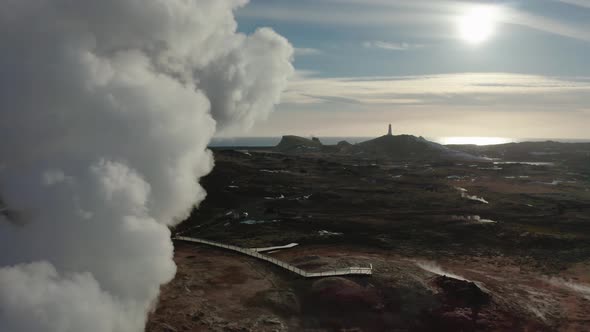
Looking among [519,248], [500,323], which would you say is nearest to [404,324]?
[500,323]

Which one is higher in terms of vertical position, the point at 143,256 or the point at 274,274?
the point at 143,256

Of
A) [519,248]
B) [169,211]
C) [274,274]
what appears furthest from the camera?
[519,248]

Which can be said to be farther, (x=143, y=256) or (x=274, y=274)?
(x=274, y=274)

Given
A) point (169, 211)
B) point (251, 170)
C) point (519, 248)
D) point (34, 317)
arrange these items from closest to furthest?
point (34, 317) → point (169, 211) → point (519, 248) → point (251, 170)

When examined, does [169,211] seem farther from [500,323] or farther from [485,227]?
[485,227]

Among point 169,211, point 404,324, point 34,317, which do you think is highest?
point 169,211

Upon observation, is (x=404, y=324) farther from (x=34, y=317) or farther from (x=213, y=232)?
(x=213, y=232)

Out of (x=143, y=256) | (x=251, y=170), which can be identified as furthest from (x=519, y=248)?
(x=251, y=170)
